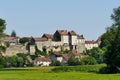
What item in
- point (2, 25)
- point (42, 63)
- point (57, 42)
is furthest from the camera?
point (57, 42)

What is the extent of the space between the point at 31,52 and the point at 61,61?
20.5m

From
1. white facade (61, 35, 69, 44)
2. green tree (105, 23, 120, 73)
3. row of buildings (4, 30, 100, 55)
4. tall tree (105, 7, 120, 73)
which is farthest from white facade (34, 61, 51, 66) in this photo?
green tree (105, 23, 120, 73)

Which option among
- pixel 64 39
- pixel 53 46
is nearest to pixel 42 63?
pixel 53 46

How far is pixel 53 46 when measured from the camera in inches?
6447

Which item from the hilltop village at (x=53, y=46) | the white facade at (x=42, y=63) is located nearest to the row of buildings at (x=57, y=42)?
the hilltop village at (x=53, y=46)

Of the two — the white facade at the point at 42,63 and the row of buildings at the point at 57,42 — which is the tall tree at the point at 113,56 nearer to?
the white facade at the point at 42,63

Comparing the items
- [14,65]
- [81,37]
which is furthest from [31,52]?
[81,37]

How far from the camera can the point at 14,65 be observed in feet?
381

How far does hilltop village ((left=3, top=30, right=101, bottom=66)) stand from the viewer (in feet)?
450

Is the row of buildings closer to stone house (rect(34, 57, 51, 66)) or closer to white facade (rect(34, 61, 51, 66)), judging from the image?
stone house (rect(34, 57, 51, 66))

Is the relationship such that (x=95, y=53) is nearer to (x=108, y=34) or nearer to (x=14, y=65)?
(x=14, y=65)

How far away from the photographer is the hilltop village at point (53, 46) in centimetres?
13719

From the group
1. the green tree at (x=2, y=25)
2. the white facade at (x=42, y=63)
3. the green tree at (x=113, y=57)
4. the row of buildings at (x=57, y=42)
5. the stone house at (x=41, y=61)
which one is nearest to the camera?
the green tree at (x=113, y=57)

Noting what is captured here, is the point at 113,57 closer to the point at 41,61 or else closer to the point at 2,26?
the point at 2,26
